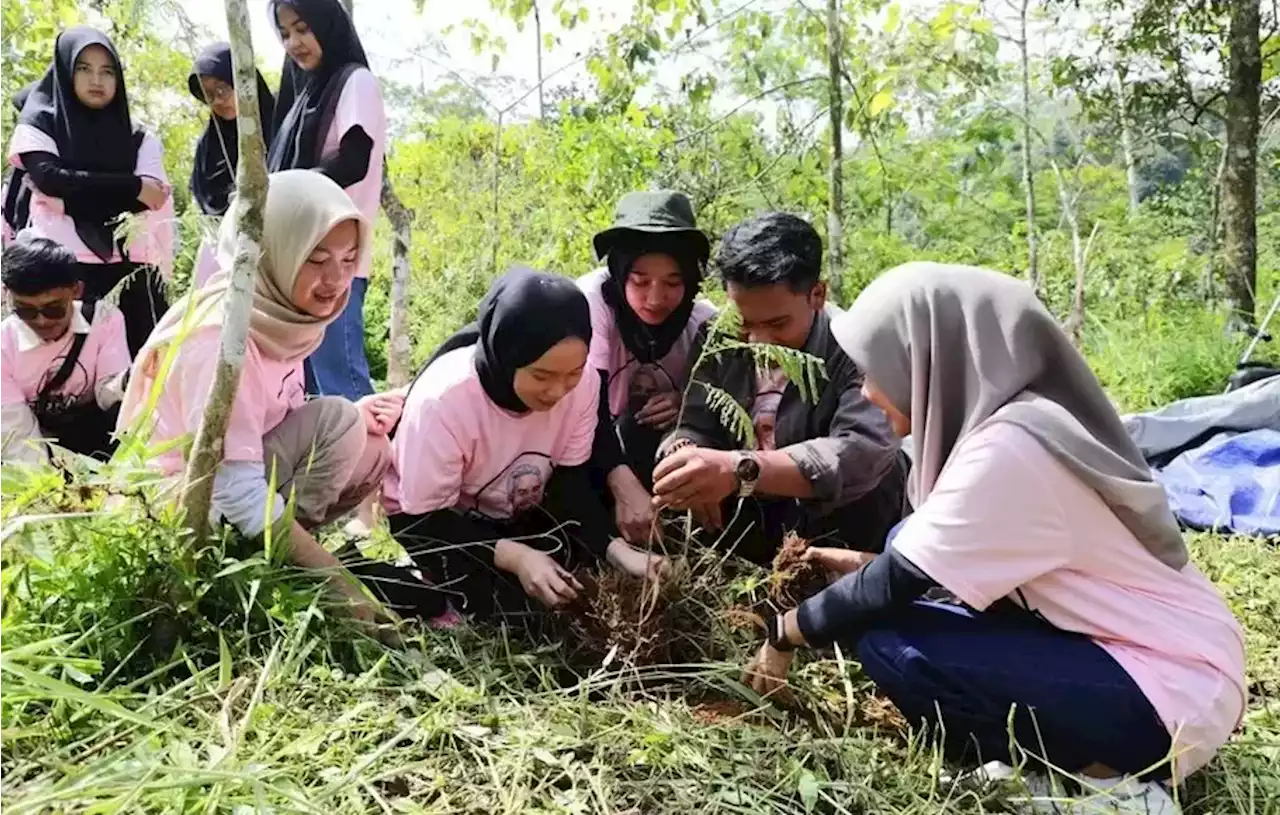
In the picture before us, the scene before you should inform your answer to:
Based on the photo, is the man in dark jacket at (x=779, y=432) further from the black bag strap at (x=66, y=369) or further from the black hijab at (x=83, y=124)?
the black hijab at (x=83, y=124)

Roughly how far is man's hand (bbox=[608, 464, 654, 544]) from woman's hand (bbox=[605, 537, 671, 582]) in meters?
0.07

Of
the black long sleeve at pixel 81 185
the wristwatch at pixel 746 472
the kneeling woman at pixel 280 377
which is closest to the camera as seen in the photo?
the kneeling woman at pixel 280 377

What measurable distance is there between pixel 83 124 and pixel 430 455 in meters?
2.69

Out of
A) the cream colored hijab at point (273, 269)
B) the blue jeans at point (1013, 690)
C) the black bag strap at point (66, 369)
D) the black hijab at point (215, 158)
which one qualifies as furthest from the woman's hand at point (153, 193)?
the blue jeans at point (1013, 690)

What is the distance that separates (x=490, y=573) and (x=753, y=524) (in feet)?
2.36

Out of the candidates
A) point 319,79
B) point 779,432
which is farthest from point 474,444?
point 319,79

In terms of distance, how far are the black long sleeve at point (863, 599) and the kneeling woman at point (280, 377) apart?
0.89 m

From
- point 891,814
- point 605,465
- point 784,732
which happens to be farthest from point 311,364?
point 891,814

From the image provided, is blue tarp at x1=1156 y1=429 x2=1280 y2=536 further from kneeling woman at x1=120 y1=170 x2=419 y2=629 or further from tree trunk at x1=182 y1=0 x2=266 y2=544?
tree trunk at x1=182 y1=0 x2=266 y2=544

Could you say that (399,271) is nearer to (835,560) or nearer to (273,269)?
(273,269)

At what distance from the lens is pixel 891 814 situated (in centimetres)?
165

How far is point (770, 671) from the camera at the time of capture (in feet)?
6.67

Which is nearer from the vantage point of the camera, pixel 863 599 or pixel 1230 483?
pixel 863 599

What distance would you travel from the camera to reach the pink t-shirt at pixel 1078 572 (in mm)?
1688
